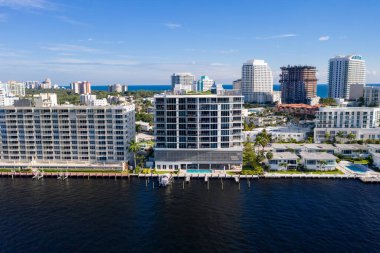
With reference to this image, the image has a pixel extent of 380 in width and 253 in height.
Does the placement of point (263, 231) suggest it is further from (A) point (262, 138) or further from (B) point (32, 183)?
(B) point (32, 183)

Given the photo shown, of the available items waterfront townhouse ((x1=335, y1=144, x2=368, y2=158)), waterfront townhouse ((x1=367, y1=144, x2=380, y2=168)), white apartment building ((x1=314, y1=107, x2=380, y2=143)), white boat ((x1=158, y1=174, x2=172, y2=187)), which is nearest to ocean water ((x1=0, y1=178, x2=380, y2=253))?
white boat ((x1=158, y1=174, x2=172, y2=187))

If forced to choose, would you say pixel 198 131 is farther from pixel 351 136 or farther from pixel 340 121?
pixel 340 121

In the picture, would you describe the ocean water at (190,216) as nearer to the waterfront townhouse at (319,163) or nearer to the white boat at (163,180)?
the white boat at (163,180)

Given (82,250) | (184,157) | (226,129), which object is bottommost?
(82,250)

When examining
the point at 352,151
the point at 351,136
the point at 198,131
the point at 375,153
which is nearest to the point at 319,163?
the point at 352,151

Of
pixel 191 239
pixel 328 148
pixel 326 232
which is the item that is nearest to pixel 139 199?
pixel 191 239
